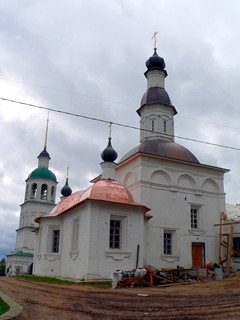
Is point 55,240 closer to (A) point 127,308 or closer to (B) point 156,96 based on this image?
(B) point 156,96

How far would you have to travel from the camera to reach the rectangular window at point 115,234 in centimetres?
1869

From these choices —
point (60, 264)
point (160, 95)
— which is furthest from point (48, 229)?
point (160, 95)

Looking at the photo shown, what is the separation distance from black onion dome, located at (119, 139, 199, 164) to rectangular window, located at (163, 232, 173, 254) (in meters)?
4.62

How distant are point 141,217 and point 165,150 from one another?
5.91 m

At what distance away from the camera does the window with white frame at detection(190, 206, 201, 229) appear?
76.4 ft

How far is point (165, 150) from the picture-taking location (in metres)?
23.8

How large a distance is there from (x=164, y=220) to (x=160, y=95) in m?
9.84

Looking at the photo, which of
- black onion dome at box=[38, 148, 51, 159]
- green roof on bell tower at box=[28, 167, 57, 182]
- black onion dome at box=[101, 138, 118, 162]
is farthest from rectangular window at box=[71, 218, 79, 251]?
black onion dome at box=[38, 148, 51, 159]

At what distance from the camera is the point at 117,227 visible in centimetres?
1902

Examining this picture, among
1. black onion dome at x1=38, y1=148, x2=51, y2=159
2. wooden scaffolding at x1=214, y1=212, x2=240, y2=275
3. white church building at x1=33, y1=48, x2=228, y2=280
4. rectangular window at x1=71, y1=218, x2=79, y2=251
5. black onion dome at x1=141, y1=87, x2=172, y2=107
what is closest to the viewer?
white church building at x1=33, y1=48, x2=228, y2=280

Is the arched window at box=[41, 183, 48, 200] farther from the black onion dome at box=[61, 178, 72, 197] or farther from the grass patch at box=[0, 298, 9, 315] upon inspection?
the grass patch at box=[0, 298, 9, 315]

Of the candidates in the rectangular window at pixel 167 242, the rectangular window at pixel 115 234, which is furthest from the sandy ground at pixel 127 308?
the rectangular window at pixel 167 242

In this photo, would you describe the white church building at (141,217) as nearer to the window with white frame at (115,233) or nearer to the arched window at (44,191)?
the window with white frame at (115,233)

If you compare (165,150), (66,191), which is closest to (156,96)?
(165,150)
